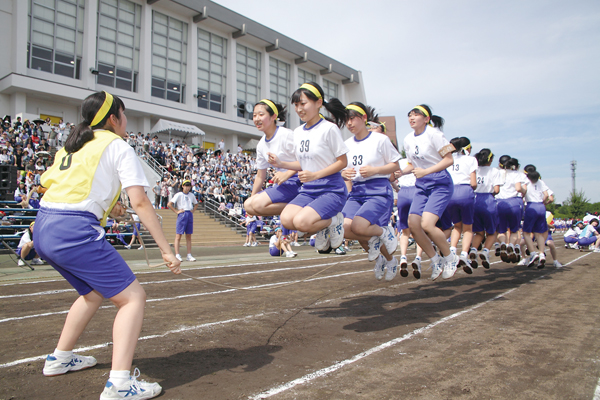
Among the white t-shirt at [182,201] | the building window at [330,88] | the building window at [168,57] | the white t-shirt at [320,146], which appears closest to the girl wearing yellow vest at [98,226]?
the white t-shirt at [320,146]

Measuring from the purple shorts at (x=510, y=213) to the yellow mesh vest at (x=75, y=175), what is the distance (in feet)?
30.1

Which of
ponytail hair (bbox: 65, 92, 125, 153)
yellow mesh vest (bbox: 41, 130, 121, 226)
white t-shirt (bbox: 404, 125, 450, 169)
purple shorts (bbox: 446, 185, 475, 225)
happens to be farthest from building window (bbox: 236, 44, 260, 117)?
yellow mesh vest (bbox: 41, 130, 121, 226)

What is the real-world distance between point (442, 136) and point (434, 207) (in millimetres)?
1137

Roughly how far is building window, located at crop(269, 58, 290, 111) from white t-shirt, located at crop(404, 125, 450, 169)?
37.3 m

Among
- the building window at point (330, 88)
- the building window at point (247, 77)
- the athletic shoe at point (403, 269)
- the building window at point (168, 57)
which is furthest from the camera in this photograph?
the building window at point (330, 88)

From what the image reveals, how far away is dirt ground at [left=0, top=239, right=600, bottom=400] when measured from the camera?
276 cm

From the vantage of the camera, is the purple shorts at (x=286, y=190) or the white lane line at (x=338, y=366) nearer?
the white lane line at (x=338, y=366)

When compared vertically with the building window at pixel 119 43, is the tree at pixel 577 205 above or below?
below

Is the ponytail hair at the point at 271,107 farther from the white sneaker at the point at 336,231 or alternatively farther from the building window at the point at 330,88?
the building window at the point at 330,88

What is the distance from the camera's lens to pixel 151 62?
33.2m

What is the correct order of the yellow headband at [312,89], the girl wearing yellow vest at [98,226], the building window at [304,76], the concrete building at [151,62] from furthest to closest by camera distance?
the building window at [304,76], the concrete building at [151,62], the yellow headband at [312,89], the girl wearing yellow vest at [98,226]

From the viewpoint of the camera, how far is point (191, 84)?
1407 inches

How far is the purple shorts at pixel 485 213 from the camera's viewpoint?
29.2ft

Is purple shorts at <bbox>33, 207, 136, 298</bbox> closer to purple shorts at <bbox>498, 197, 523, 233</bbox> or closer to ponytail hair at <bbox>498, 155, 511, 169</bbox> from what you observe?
purple shorts at <bbox>498, 197, 523, 233</bbox>
